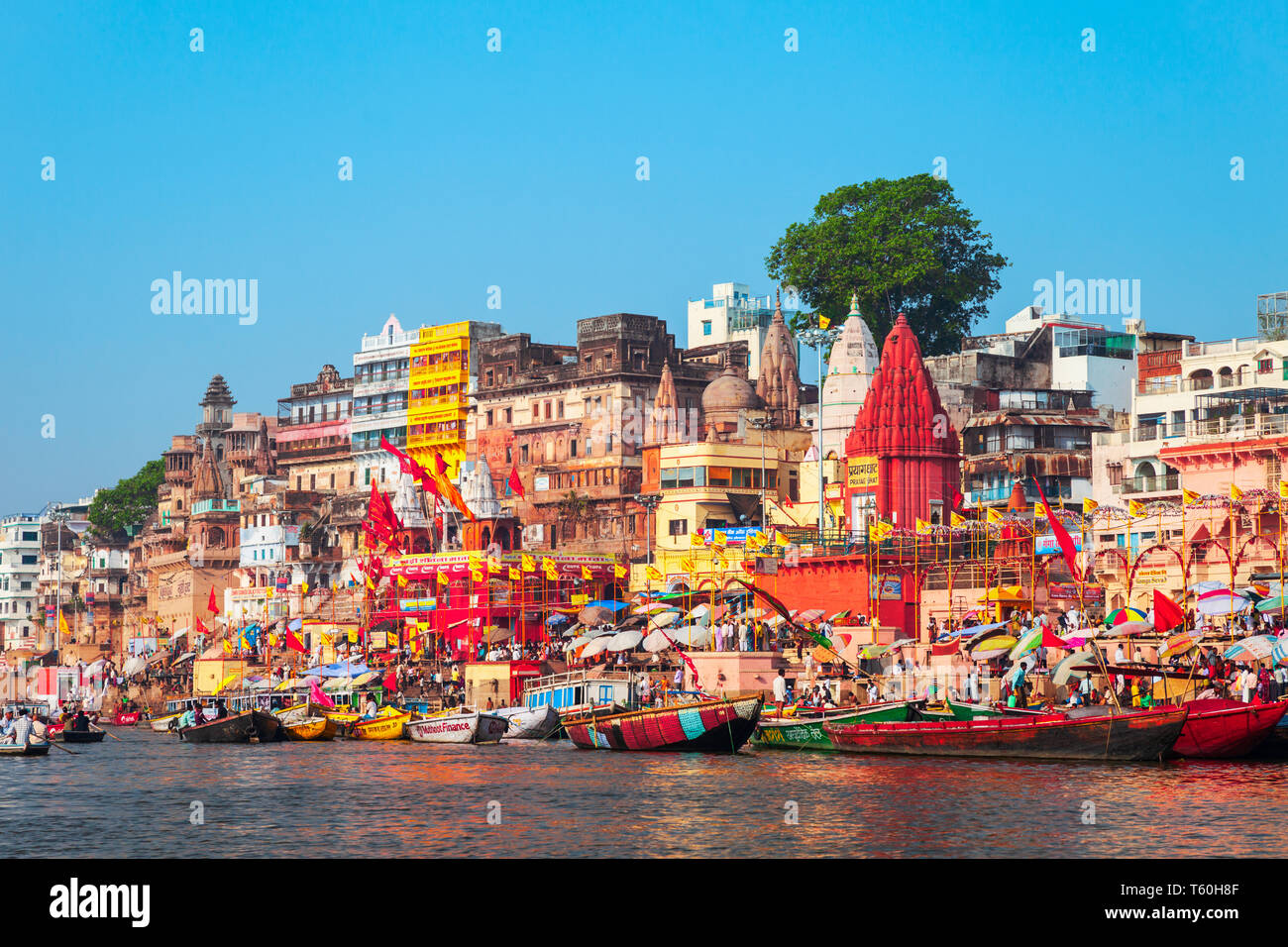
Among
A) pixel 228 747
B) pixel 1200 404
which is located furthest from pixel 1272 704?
pixel 228 747

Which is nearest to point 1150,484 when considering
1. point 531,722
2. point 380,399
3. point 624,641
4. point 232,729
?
point 624,641

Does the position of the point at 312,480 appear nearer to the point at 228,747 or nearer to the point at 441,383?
the point at 441,383

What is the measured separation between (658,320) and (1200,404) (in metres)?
35.4

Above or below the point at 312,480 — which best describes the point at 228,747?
below

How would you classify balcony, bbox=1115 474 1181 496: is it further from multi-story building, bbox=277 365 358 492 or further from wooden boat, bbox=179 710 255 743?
multi-story building, bbox=277 365 358 492

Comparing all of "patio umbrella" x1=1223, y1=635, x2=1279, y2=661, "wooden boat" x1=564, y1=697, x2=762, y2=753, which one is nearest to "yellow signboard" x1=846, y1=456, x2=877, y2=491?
"wooden boat" x1=564, y1=697, x2=762, y2=753

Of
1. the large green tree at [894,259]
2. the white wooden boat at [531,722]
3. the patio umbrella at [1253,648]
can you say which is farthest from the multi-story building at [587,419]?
the patio umbrella at [1253,648]

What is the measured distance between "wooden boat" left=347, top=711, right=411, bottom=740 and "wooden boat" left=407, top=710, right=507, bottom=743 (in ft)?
6.62

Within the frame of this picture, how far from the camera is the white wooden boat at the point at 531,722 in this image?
5509cm

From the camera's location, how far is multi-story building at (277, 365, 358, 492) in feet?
366

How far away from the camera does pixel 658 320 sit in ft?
303

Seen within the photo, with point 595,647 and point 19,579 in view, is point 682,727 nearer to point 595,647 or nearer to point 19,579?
point 595,647

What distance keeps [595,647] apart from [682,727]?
1154 centimetres

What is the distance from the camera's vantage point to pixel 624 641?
58.4 meters
